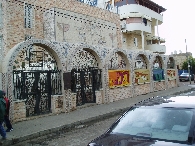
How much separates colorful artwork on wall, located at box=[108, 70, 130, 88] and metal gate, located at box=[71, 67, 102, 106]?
110 centimetres

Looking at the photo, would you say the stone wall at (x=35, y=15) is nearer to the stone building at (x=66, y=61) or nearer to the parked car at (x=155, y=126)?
the stone building at (x=66, y=61)

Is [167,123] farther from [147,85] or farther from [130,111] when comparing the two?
[147,85]

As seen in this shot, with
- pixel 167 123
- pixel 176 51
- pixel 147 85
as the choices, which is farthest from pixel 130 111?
pixel 176 51

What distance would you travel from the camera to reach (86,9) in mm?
25891

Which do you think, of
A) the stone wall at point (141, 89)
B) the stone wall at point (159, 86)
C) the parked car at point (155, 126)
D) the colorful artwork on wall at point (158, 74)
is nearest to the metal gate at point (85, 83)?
the stone wall at point (141, 89)

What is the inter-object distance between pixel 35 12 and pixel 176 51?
7924 cm

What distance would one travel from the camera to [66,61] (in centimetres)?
1283

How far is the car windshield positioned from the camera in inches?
133

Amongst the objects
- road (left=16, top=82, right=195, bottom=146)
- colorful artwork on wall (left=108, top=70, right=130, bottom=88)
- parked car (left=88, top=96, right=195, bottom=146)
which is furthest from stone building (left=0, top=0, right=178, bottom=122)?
parked car (left=88, top=96, right=195, bottom=146)

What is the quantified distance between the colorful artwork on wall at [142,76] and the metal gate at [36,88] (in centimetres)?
848

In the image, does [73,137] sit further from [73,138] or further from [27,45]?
[27,45]

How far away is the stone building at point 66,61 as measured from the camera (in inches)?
437

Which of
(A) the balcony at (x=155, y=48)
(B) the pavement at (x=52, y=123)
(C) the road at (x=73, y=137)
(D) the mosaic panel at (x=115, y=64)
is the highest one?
(A) the balcony at (x=155, y=48)

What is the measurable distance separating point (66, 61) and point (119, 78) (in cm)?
538
